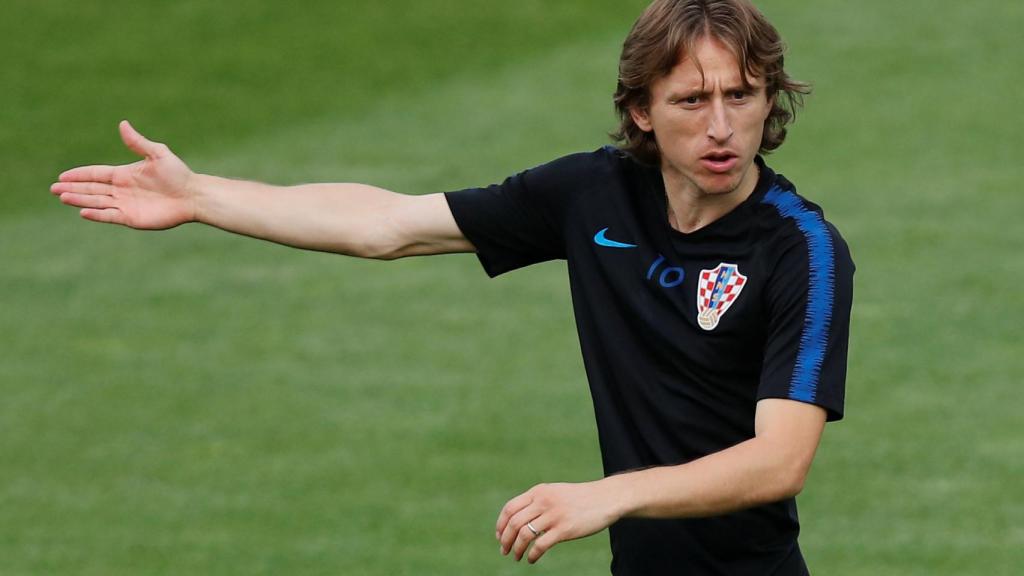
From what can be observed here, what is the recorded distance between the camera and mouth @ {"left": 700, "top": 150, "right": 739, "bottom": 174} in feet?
16.7

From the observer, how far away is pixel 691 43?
16.9 ft

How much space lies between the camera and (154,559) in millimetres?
9875

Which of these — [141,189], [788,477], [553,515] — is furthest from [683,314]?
[141,189]

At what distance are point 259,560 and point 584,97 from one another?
28.8 feet

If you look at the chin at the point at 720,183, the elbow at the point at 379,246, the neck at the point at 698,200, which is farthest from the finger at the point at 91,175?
the chin at the point at 720,183

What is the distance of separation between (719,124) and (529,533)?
1.21 m

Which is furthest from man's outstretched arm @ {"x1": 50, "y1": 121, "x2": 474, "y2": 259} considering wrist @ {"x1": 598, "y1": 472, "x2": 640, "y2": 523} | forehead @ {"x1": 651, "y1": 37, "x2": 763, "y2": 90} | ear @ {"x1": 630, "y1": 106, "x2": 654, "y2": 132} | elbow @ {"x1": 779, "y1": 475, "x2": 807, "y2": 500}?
elbow @ {"x1": 779, "y1": 475, "x2": 807, "y2": 500}

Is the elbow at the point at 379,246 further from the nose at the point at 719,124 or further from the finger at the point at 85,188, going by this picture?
the nose at the point at 719,124

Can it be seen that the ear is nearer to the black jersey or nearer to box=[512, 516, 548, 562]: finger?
the black jersey

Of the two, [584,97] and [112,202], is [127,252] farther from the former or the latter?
[112,202]

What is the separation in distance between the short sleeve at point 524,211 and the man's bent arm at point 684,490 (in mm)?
1046

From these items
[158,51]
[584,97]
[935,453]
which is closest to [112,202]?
[935,453]

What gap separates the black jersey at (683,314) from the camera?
499 centimetres

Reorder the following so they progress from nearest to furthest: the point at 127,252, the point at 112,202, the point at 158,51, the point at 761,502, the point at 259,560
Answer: the point at 761,502 < the point at 112,202 < the point at 259,560 < the point at 127,252 < the point at 158,51
